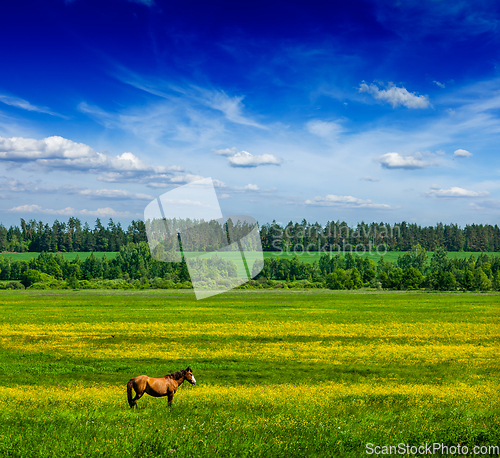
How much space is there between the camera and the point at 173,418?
816cm

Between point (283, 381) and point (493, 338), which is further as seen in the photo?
point (493, 338)

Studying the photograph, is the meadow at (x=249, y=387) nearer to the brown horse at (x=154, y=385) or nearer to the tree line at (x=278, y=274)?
the brown horse at (x=154, y=385)

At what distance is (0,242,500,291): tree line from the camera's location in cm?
11262

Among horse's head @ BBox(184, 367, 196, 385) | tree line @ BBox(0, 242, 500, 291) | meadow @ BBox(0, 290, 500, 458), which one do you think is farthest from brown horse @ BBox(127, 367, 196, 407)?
tree line @ BBox(0, 242, 500, 291)

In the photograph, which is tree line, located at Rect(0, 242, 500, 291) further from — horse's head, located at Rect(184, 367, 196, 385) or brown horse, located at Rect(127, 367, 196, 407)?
horse's head, located at Rect(184, 367, 196, 385)

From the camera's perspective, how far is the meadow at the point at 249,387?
22.6 ft

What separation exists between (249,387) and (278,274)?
13499 centimetres

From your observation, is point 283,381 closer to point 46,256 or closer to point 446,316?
point 446,316

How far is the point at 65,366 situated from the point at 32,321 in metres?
24.7

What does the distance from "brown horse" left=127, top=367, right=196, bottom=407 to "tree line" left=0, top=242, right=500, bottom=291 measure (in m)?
99.2

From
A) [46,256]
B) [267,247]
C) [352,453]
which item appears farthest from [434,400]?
[267,247]

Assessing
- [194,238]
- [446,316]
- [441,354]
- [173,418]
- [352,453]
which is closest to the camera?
[352,453]

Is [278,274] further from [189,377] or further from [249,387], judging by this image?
[189,377]

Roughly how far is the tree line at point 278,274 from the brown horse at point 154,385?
99.2 m
